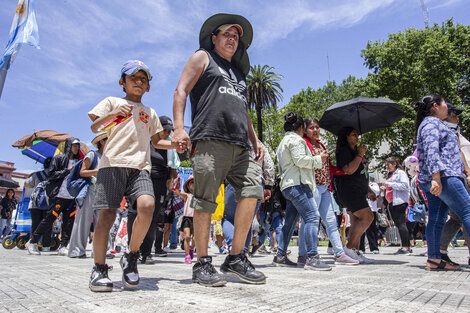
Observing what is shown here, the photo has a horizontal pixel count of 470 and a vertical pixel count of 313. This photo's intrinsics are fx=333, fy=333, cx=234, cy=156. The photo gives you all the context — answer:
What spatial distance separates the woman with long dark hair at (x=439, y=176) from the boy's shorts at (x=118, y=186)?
127 inches

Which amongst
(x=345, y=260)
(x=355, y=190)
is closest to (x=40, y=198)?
(x=345, y=260)

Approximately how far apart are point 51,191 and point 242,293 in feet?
20.7

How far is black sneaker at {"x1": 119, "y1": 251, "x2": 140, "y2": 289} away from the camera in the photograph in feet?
8.01

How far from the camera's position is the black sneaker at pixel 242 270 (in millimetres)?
2738

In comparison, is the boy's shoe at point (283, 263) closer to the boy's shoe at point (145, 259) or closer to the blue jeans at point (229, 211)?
the blue jeans at point (229, 211)

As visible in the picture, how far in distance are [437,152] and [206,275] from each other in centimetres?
306

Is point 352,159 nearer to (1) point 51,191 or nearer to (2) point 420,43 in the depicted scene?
(1) point 51,191

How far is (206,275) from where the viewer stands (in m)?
2.64

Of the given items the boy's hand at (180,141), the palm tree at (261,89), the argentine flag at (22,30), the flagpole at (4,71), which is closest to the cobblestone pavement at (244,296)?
the boy's hand at (180,141)

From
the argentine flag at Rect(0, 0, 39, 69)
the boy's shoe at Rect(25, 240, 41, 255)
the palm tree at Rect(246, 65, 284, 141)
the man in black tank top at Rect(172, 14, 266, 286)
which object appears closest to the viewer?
the man in black tank top at Rect(172, 14, 266, 286)

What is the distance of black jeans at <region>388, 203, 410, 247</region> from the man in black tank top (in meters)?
5.40

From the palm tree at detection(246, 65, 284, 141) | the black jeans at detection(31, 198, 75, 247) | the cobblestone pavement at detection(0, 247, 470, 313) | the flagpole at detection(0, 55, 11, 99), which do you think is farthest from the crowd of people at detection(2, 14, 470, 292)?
the palm tree at detection(246, 65, 284, 141)

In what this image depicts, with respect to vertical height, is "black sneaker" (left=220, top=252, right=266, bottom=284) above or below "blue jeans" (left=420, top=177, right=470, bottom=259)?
below

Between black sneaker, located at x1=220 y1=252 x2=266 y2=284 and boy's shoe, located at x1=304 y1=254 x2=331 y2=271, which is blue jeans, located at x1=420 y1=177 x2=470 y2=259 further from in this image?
black sneaker, located at x1=220 y1=252 x2=266 y2=284
